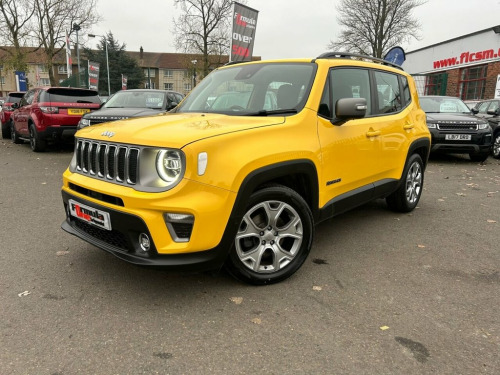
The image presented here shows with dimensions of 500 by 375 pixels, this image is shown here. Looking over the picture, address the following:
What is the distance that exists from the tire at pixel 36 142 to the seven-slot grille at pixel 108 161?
7924mm

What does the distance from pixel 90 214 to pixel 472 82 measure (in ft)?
76.4

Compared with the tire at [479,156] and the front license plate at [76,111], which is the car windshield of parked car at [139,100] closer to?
the front license plate at [76,111]

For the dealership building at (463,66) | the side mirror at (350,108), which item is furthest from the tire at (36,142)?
the dealership building at (463,66)

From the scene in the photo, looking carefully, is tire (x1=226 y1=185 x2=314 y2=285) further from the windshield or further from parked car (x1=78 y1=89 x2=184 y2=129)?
parked car (x1=78 y1=89 x2=184 y2=129)

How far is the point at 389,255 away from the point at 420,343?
1.45 metres

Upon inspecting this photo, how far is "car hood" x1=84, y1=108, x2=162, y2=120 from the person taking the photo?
813cm

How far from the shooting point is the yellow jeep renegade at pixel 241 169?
254 centimetres

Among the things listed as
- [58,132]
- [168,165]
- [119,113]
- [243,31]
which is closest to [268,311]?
[168,165]

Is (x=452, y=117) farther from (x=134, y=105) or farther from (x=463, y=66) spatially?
(x=463, y=66)

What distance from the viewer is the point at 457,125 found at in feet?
30.7

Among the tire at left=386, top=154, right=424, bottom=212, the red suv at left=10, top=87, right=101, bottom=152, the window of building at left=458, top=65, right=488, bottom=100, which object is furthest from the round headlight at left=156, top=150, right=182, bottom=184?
the window of building at left=458, top=65, right=488, bottom=100

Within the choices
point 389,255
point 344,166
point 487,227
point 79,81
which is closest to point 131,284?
point 344,166

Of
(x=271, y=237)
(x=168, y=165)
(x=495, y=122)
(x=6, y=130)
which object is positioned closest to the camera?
(x=168, y=165)

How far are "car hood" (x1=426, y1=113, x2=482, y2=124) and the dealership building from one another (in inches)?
372
